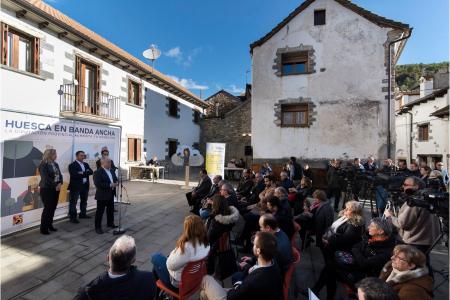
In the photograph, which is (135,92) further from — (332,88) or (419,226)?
(419,226)

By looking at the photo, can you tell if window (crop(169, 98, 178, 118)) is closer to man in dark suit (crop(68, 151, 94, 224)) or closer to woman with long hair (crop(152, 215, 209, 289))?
man in dark suit (crop(68, 151, 94, 224))

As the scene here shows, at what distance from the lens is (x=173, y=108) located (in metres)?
17.2

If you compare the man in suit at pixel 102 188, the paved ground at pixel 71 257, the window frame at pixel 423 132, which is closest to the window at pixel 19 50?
the man in suit at pixel 102 188

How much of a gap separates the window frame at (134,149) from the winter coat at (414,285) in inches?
487

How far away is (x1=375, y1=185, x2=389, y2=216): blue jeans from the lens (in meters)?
5.52

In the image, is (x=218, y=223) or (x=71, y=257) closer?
(x=218, y=223)

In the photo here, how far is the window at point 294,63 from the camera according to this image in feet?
34.7

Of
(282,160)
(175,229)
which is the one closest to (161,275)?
(175,229)

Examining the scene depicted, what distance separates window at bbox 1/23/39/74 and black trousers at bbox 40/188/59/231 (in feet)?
17.8

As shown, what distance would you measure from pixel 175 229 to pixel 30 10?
822cm

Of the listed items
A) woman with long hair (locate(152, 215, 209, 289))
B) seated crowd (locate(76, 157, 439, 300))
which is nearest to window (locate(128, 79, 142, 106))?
seated crowd (locate(76, 157, 439, 300))

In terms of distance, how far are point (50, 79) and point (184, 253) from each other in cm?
928

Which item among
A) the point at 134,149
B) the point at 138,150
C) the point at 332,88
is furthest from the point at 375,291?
the point at 138,150

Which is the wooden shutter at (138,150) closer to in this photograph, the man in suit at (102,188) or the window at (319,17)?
the man in suit at (102,188)
